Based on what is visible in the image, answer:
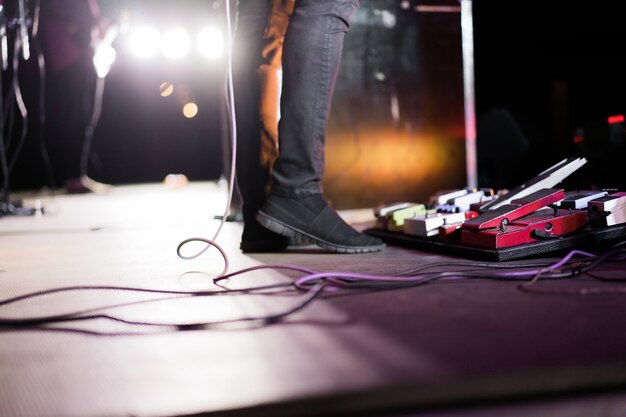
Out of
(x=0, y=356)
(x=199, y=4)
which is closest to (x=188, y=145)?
(x=199, y=4)

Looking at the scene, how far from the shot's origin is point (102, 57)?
6098mm

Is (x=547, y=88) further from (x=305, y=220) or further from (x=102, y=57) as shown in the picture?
(x=102, y=57)

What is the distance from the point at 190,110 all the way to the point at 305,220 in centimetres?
691

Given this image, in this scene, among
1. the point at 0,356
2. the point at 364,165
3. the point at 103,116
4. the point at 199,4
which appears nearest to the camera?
the point at 0,356

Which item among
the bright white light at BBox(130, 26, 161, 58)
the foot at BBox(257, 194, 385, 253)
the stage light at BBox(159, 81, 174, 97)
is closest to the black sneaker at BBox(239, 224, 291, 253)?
the foot at BBox(257, 194, 385, 253)

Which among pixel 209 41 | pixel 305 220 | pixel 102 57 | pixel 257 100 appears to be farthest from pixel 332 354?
pixel 209 41

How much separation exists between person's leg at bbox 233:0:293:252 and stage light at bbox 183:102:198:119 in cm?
654

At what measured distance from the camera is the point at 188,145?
8.13 meters

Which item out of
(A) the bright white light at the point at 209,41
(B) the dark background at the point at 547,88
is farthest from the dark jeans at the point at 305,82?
(A) the bright white light at the point at 209,41

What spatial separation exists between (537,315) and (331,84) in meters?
0.80

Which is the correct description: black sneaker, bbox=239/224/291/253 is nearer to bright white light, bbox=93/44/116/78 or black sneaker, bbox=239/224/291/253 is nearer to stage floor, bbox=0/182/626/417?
stage floor, bbox=0/182/626/417

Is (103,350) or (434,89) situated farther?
(434,89)

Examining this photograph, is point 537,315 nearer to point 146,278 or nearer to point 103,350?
point 103,350

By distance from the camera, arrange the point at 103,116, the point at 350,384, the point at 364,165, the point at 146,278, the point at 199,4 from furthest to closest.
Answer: the point at 103,116 → the point at 199,4 → the point at 364,165 → the point at 146,278 → the point at 350,384
